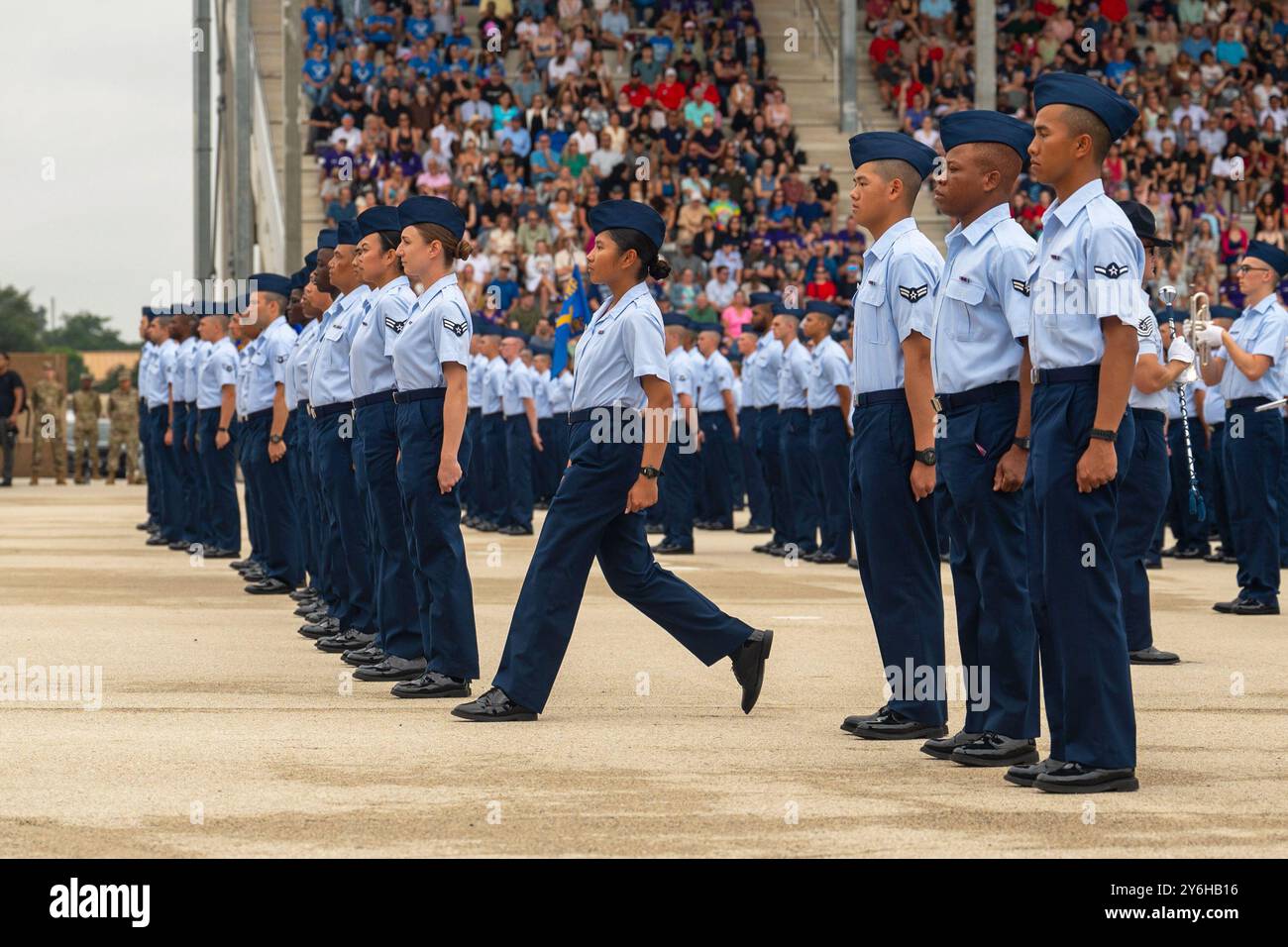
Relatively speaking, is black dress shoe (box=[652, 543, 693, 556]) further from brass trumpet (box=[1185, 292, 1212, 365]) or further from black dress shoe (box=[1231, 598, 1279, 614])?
black dress shoe (box=[1231, 598, 1279, 614])

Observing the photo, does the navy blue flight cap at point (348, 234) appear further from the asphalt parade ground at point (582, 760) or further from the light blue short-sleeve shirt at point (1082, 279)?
the light blue short-sleeve shirt at point (1082, 279)

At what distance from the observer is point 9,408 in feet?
117

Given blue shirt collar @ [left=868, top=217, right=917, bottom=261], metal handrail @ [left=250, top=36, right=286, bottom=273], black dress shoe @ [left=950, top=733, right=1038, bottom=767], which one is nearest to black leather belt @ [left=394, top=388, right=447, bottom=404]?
blue shirt collar @ [left=868, top=217, right=917, bottom=261]

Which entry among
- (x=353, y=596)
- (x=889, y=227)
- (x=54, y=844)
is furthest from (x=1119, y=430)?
(x=353, y=596)

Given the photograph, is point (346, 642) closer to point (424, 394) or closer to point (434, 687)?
point (434, 687)

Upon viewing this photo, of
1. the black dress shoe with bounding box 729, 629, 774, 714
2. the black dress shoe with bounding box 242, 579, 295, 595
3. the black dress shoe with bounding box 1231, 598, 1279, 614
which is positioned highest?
the black dress shoe with bounding box 729, 629, 774, 714

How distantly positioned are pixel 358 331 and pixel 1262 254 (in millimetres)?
6288

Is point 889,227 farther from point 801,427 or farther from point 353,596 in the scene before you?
point 801,427

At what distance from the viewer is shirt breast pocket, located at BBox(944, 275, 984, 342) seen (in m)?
7.19

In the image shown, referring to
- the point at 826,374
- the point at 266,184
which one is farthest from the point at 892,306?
the point at 266,184

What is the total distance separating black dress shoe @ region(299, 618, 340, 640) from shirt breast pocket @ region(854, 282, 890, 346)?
14.2 feet

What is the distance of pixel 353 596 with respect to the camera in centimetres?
1075

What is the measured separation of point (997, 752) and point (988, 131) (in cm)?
213
